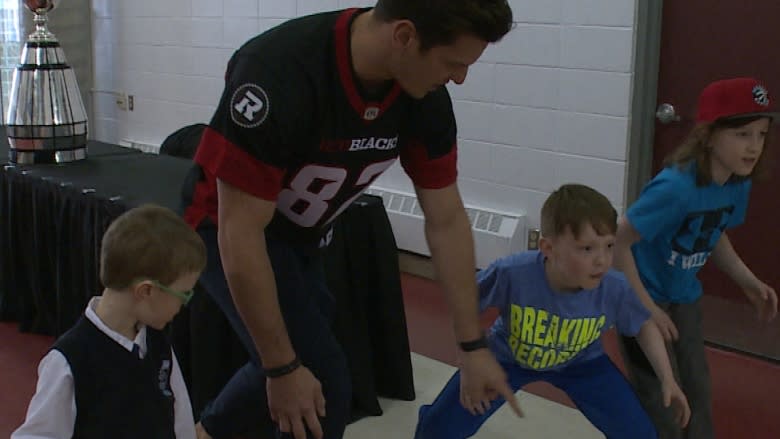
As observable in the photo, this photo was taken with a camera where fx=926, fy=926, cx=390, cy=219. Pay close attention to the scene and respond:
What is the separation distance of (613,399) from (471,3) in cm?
102

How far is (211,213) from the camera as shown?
5.49 feet

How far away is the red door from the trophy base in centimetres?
216

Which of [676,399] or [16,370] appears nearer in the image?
[676,399]

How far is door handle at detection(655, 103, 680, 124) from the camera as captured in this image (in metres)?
3.38

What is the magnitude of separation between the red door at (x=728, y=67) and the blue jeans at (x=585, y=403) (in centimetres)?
152

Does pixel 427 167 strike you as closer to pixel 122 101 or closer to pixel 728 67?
pixel 728 67

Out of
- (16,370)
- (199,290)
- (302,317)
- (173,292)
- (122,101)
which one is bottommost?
(16,370)

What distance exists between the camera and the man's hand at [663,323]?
6.56 ft

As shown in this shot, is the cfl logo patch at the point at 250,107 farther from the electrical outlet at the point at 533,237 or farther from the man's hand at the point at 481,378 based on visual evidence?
the electrical outlet at the point at 533,237

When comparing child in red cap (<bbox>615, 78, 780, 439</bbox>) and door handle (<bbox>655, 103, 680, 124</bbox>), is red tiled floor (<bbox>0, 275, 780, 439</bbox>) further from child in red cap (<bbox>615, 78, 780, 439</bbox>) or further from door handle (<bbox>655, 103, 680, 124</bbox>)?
door handle (<bbox>655, 103, 680, 124</bbox>)

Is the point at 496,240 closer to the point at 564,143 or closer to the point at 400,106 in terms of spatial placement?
the point at 564,143

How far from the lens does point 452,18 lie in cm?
133

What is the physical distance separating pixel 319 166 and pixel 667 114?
7.09 ft

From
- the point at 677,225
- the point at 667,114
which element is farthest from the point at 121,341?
the point at 667,114
